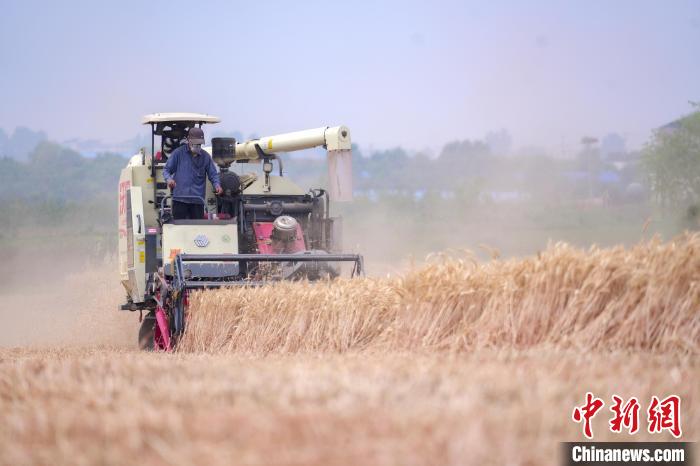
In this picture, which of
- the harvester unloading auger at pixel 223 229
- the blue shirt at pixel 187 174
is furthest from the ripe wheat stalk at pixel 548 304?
the blue shirt at pixel 187 174

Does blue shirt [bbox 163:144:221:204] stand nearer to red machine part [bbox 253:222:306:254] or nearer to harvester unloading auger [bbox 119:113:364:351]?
harvester unloading auger [bbox 119:113:364:351]

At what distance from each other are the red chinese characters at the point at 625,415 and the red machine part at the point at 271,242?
8.48 meters

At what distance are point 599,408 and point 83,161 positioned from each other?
66.4 metres

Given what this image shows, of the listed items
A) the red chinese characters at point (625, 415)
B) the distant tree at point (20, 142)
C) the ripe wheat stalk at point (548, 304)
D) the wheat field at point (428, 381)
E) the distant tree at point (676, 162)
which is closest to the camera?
the wheat field at point (428, 381)

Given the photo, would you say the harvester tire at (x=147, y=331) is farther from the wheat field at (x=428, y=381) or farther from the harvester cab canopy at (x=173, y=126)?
the wheat field at (x=428, y=381)

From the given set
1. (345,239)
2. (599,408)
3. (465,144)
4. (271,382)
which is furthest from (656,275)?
(465,144)

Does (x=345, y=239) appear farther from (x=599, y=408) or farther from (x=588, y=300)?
(x=599, y=408)

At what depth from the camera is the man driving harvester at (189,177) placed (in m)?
12.9

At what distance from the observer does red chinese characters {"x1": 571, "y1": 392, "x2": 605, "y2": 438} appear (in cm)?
438

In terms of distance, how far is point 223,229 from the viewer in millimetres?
12766

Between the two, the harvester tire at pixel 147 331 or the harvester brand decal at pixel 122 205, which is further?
the harvester brand decal at pixel 122 205

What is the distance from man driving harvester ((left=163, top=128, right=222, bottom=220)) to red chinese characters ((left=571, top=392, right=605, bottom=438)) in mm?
8768

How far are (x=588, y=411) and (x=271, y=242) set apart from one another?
8.74 meters

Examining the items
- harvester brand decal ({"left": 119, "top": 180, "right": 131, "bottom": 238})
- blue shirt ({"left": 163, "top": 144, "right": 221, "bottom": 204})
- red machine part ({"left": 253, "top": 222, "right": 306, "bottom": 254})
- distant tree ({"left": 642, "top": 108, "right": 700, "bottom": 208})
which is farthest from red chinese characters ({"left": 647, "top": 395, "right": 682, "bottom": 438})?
distant tree ({"left": 642, "top": 108, "right": 700, "bottom": 208})
